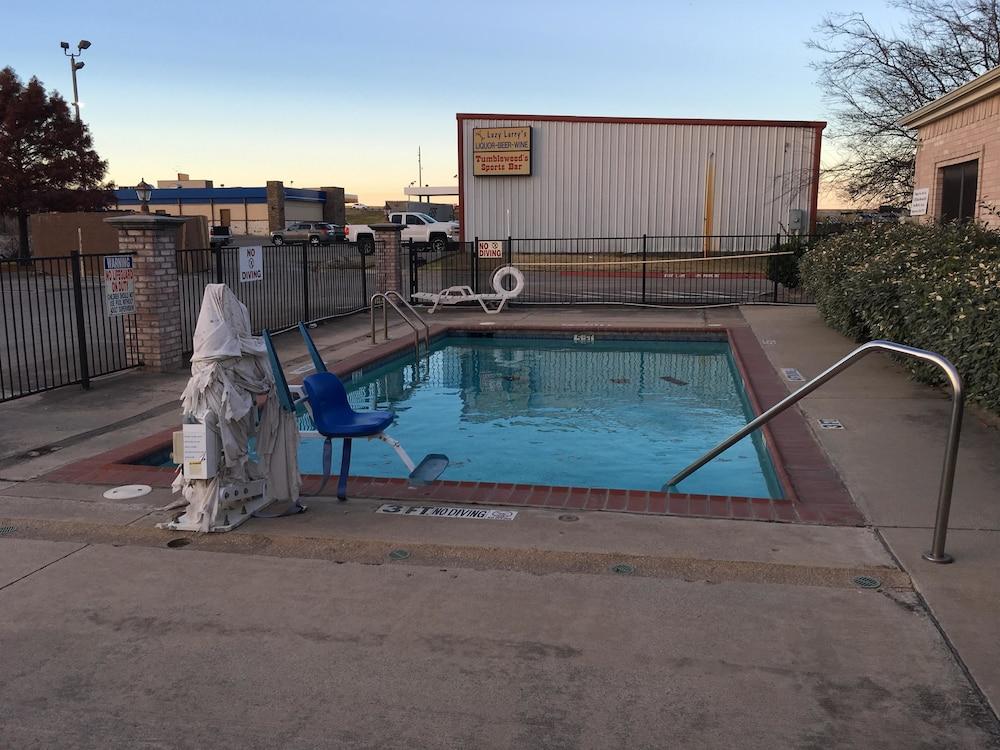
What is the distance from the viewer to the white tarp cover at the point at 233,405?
509 centimetres

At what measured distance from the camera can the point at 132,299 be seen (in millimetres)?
10500

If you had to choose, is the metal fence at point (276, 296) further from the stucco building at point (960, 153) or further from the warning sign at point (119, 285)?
the stucco building at point (960, 153)

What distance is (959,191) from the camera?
1547 cm

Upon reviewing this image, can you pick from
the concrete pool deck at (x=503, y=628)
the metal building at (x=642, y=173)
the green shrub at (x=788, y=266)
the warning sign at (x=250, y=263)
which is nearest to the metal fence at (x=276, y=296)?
the warning sign at (x=250, y=263)

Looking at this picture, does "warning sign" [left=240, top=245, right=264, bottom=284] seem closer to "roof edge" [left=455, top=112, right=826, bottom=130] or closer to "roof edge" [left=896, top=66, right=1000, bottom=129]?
"roof edge" [left=896, top=66, right=1000, bottom=129]

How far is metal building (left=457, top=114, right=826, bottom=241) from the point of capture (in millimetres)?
29000

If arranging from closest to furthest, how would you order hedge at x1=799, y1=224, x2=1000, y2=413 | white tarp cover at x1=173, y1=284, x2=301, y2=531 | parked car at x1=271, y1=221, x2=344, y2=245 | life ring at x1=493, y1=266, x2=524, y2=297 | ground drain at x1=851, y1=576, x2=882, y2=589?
ground drain at x1=851, y1=576, x2=882, y2=589 → white tarp cover at x1=173, y1=284, x2=301, y2=531 → hedge at x1=799, y1=224, x2=1000, y2=413 → life ring at x1=493, y1=266, x2=524, y2=297 → parked car at x1=271, y1=221, x2=344, y2=245

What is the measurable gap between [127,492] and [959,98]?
14.7m

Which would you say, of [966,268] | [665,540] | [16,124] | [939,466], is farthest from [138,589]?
[16,124]

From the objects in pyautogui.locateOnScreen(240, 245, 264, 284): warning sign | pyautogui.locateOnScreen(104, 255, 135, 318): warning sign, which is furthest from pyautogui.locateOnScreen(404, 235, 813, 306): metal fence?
pyautogui.locateOnScreen(104, 255, 135, 318): warning sign

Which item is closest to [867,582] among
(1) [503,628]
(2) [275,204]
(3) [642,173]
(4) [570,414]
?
(1) [503,628]

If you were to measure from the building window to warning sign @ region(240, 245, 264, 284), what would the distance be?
38.5 ft

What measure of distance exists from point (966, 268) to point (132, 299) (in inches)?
373

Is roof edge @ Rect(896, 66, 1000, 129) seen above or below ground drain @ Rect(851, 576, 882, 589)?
above
